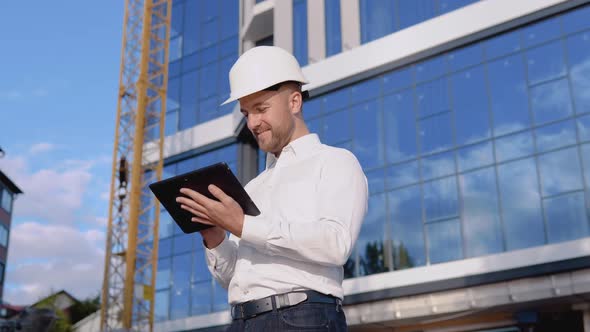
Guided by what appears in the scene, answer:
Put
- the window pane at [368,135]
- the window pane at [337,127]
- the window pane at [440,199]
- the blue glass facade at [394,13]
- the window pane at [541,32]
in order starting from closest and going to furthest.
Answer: the window pane at [541,32], the window pane at [440,199], the blue glass facade at [394,13], the window pane at [368,135], the window pane at [337,127]

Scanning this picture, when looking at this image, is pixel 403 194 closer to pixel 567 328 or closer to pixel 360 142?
pixel 360 142

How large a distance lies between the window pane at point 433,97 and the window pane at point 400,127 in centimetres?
32

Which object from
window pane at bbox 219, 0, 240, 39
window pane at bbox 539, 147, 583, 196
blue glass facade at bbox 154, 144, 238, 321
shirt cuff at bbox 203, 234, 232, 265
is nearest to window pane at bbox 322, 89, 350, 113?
blue glass facade at bbox 154, 144, 238, 321

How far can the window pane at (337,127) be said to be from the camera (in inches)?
1111

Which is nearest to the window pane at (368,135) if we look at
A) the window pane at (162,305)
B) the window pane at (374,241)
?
the window pane at (374,241)

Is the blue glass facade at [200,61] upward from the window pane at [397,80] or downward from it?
upward

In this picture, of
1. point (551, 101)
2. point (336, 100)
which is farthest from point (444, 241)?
point (336, 100)

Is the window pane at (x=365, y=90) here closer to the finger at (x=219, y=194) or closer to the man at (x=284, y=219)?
the man at (x=284, y=219)

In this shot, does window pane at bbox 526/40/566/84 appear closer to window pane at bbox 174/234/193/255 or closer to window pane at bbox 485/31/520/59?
window pane at bbox 485/31/520/59

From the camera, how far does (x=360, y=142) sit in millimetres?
27688

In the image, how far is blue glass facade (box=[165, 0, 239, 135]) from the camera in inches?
1407

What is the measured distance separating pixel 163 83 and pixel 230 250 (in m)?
38.3

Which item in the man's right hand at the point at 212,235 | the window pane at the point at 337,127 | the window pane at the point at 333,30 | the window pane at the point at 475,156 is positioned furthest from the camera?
the window pane at the point at 333,30

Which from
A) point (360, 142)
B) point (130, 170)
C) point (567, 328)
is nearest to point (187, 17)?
point (130, 170)
